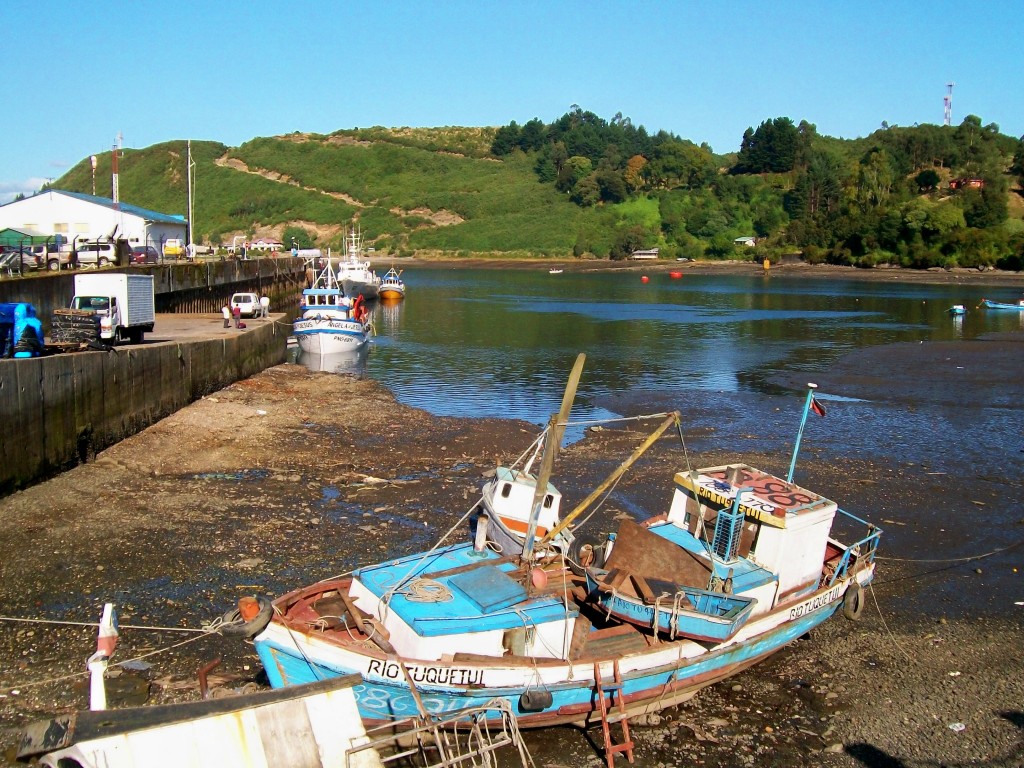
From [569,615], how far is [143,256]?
46901 mm

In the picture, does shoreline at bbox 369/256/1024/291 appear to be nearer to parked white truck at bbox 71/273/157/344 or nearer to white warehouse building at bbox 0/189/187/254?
white warehouse building at bbox 0/189/187/254

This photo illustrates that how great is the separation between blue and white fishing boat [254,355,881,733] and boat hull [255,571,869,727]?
2 centimetres

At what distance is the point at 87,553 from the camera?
16.2 meters

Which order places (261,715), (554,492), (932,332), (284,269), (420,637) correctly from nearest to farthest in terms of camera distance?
(261,715)
(420,637)
(554,492)
(932,332)
(284,269)

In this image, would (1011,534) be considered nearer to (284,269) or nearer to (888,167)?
(284,269)

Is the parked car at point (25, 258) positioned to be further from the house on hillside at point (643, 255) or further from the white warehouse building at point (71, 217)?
the house on hillside at point (643, 255)

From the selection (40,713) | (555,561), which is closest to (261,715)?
(40,713)

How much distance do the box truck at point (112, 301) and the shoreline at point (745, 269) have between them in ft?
340

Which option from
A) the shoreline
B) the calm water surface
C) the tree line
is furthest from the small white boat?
the tree line

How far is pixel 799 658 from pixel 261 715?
9.52 meters

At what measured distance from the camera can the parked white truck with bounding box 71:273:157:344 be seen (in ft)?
94.5

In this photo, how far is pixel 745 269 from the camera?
148875 millimetres

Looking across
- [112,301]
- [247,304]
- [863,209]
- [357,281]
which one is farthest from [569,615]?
[863,209]

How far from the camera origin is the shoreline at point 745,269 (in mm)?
121312
